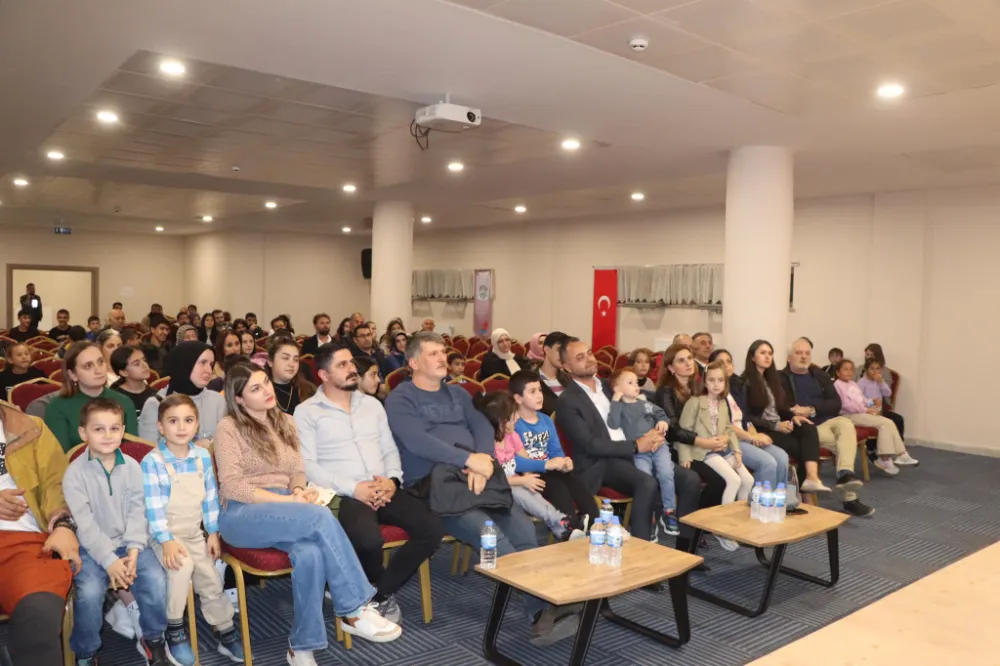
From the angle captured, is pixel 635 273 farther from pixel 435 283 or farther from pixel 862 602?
pixel 862 602

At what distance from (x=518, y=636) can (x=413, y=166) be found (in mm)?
6504

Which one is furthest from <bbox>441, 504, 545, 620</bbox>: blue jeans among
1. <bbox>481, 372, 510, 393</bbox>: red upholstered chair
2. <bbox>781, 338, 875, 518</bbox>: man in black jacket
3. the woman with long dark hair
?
<bbox>781, 338, 875, 518</bbox>: man in black jacket

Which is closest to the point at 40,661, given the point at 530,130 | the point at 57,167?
the point at 530,130

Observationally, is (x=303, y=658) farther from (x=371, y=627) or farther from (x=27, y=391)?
(x=27, y=391)

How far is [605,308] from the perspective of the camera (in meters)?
14.0

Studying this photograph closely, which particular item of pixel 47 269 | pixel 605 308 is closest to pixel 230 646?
pixel 605 308

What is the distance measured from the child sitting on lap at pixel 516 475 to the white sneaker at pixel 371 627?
1.03 m

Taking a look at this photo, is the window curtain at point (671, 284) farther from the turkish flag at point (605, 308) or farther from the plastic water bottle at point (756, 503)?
the plastic water bottle at point (756, 503)

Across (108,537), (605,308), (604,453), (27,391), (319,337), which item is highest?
(605,308)

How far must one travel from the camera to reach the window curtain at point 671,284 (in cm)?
1227

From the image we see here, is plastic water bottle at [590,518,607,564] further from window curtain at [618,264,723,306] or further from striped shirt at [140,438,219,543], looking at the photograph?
window curtain at [618,264,723,306]

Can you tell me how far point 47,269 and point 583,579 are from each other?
19.3 m

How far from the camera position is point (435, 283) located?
17.6 metres

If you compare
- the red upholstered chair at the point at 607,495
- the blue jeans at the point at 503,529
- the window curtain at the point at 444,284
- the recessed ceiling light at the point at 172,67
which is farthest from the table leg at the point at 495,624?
the window curtain at the point at 444,284
